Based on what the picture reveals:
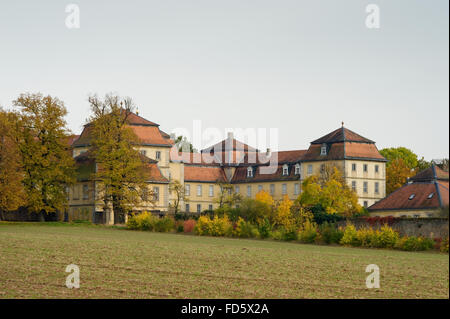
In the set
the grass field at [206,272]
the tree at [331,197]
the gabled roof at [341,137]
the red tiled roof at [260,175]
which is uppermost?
the gabled roof at [341,137]

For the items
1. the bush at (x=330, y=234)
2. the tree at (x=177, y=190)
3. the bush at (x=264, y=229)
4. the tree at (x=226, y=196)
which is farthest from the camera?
the tree at (x=226, y=196)

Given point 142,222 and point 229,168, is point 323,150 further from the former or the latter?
point 142,222

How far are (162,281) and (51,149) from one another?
5312 cm

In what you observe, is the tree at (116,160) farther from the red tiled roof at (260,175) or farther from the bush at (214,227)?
the red tiled roof at (260,175)

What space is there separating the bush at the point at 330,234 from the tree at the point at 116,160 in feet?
91.9

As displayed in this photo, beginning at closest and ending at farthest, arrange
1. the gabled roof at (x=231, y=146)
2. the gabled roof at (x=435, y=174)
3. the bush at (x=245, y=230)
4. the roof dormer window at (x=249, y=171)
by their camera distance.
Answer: the gabled roof at (x=435, y=174) < the bush at (x=245, y=230) < the roof dormer window at (x=249, y=171) < the gabled roof at (x=231, y=146)

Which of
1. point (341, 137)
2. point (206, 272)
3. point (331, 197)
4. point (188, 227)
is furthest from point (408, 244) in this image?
point (341, 137)

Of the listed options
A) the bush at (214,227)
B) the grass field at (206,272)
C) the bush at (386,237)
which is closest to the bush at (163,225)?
the bush at (214,227)

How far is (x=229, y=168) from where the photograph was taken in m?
123

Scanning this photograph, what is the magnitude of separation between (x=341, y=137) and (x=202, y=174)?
29837 millimetres

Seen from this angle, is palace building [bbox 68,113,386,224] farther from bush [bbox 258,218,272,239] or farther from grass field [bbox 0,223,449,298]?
grass field [bbox 0,223,449,298]

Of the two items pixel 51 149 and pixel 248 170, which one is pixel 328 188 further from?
pixel 248 170

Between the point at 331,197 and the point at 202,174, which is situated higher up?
the point at 202,174

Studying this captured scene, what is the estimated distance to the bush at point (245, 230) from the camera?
57803mm
